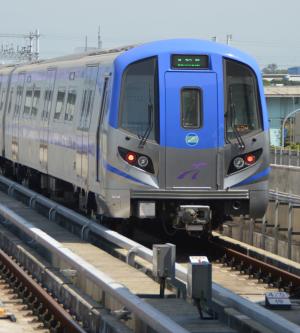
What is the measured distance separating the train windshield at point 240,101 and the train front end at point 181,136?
0.05 ft

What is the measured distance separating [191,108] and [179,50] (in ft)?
2.87

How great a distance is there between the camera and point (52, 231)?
18.2m

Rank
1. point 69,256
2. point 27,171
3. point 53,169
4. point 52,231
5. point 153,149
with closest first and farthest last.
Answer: point 69,256, point 153,149, point 52,231, point 53,169, point 27,171

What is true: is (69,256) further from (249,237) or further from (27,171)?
(27,171)

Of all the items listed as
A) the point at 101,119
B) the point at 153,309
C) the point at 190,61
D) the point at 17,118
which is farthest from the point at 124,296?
the point at 17,118

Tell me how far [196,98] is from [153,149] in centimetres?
96

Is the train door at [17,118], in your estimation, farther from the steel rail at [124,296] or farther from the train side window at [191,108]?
the steel rail at [124,296]

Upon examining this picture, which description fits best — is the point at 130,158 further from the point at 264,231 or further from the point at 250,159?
the point at 264,231

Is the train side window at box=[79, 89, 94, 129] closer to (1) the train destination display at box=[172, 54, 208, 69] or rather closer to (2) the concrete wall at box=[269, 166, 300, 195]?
(1) the train destination display at box=[172, 54, 208, 69]

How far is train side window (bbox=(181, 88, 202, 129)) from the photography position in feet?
53.3

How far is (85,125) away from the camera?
18.6 metres

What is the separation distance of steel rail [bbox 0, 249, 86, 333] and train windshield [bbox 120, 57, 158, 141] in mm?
2626

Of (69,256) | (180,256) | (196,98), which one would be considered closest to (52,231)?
(180,256)

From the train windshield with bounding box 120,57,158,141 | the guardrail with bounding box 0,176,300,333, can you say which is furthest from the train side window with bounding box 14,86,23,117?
the guardrail with bounding box 0,176,300,333
